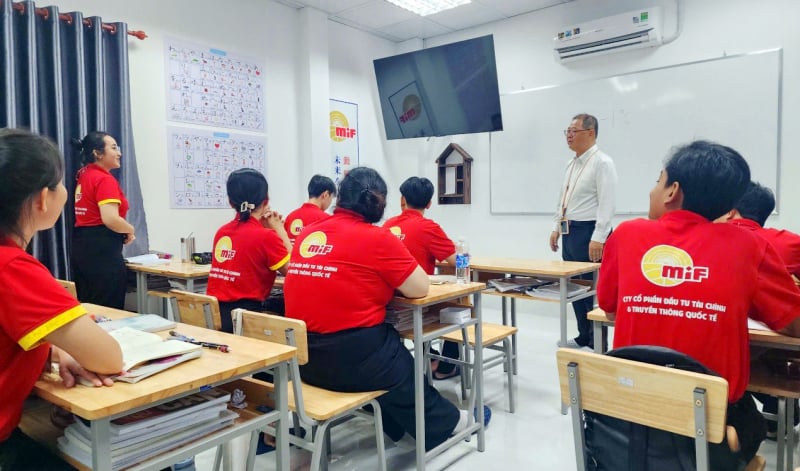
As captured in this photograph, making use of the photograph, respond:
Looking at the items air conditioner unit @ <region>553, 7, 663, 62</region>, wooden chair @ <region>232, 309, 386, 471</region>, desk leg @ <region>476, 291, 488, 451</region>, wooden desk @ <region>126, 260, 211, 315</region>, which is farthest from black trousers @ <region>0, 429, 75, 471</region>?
air conditioner unit @ <region>553, 7, 663, 62</region>

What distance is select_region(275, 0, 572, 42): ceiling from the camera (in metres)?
4.85

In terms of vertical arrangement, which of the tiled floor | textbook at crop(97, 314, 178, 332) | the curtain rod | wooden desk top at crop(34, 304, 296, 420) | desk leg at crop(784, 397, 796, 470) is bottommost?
the tiled floor

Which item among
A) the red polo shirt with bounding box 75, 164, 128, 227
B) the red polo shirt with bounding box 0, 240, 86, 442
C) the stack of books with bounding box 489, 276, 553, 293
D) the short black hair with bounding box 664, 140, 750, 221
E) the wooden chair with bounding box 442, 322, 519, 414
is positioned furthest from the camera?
the red polo shirt with bounding box 75, 164, 128, 227

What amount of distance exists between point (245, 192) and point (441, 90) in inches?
125

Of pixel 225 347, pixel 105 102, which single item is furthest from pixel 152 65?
pixel 225 347

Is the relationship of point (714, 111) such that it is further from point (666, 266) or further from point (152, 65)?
point (152, 65)

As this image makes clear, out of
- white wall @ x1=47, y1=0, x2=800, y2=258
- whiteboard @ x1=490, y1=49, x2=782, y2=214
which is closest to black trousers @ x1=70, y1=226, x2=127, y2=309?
white wall @ x1=47, y1=0, x2=800, y2=258

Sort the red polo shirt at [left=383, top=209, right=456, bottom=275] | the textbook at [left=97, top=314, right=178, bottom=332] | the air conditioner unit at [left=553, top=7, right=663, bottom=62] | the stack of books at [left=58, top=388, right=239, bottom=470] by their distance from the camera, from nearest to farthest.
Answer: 1. the stack of books at [left=58, top=388, right=239, bottom=470]
2. the textbook at [left=97, top=314, right=178, bottom=332]
3. the red polo shirt at [left=383, top=209, right=456, bottom=275]
4. the air conditioner unit at [left=553, top=7, right=663, bottom=62]

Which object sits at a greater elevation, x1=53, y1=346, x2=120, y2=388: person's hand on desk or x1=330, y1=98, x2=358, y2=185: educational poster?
x1=330, y1=98, x2=358, y2=185: educational poster

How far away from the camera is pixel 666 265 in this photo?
4.64 feet

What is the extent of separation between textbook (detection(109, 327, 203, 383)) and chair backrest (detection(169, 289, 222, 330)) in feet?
2.10

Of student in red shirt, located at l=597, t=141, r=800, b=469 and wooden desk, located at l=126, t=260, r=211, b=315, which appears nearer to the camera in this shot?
student in red shirt, located at l=597, t=141, r=800, b=469

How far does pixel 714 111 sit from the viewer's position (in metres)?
4.10

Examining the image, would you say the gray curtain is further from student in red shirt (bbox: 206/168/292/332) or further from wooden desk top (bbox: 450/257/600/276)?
wooden desk top (bbox: 450/257/600/276)
